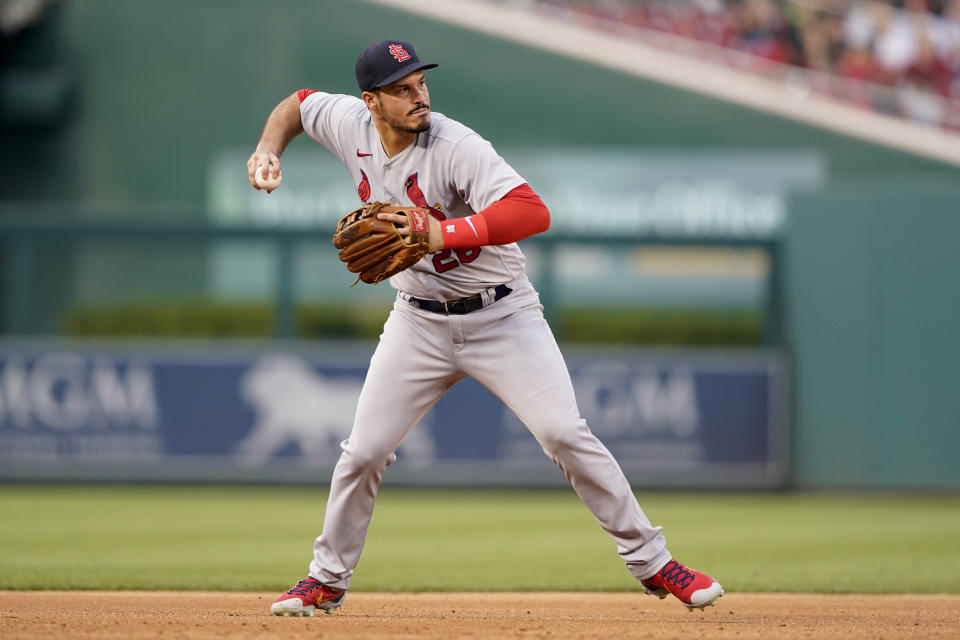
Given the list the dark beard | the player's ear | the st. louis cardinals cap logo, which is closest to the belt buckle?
the dark beard

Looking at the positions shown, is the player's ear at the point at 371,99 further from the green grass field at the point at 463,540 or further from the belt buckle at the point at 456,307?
the green grass field at the point at 463,540

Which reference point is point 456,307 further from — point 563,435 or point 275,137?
point 275,137

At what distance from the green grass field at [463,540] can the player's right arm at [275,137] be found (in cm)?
187

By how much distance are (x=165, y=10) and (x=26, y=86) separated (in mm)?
1768

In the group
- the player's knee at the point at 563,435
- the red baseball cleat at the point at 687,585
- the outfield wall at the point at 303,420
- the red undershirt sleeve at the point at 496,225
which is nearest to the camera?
the red undershirt sleeve at the point at 496,225

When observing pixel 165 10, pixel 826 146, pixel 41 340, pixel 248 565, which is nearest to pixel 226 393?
pixel 41 340

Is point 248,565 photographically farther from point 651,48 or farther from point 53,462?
point 651,48

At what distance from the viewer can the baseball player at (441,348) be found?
4.11 m

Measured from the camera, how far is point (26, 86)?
14.1 metres

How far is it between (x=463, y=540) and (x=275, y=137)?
127 inches

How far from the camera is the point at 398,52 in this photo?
4.08m

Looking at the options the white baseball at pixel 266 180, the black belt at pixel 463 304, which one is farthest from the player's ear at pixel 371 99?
the black belt at pixel 463 304

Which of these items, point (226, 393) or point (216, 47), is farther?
point (216, 47)

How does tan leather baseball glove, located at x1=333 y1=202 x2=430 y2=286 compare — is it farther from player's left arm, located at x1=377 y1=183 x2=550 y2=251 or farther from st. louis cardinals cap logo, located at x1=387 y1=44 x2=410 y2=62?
st. louis cardinals cap logo, located at x1=387 y1=44 x2=410 y2=62
